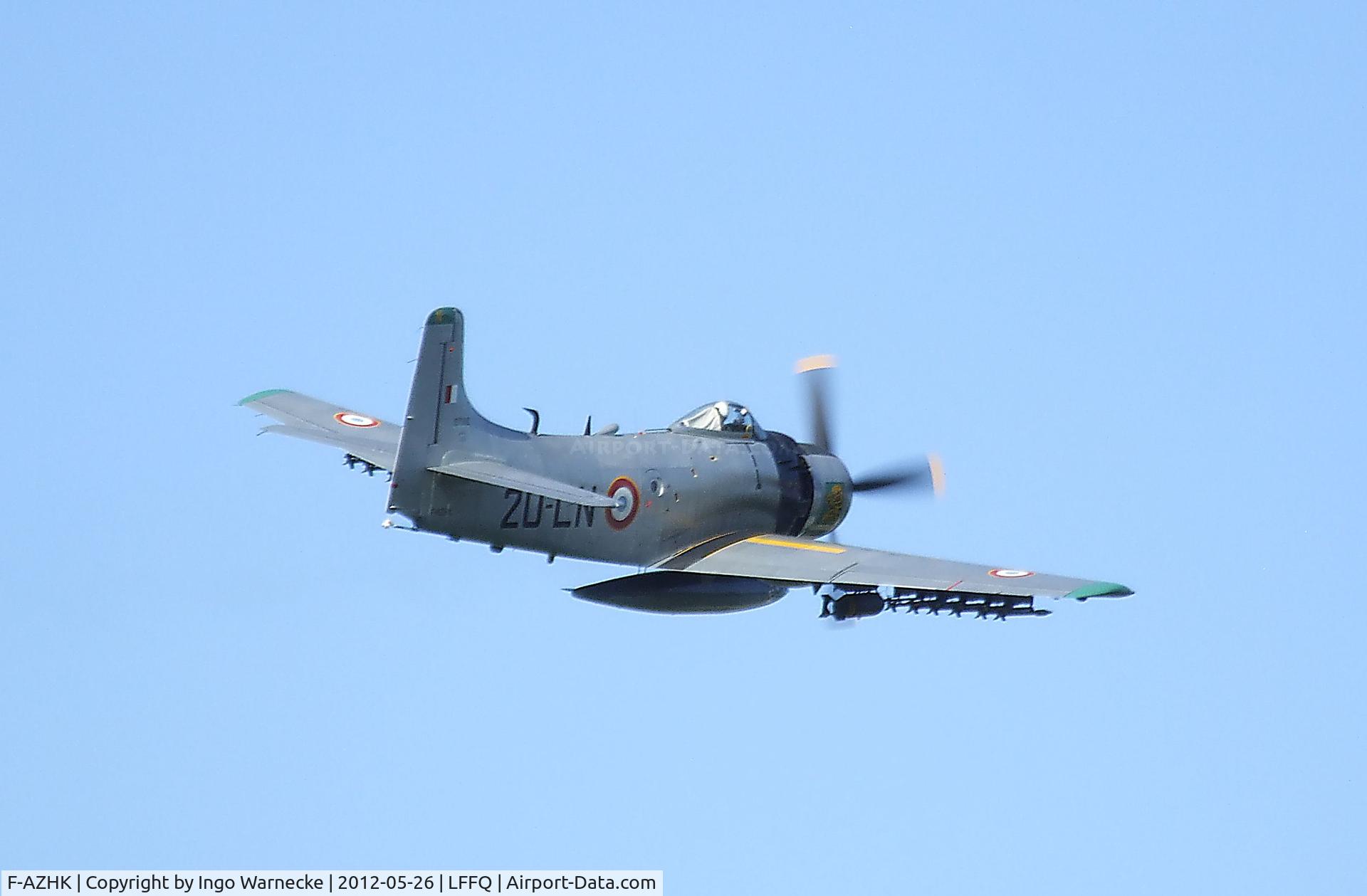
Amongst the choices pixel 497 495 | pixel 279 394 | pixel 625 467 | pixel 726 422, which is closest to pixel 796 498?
pixel 726 422

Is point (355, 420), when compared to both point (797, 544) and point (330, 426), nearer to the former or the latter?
point (330, 426)

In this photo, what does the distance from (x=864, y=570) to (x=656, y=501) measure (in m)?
3.32

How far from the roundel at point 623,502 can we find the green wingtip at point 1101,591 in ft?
21.1

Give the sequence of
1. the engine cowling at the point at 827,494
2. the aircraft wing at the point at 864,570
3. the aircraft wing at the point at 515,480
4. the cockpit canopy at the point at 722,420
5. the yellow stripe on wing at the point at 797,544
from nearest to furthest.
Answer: the aircraft wing at the point at 515,480, the aircraft wing at the point at 864,570, the yellow stripe on wing at the point at 797,544, the cockpit canopy at the point at 722,420, the engine cowling at the point at 827,494

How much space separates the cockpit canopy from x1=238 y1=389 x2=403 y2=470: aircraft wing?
4.55m

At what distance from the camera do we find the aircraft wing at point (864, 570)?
30.6 m

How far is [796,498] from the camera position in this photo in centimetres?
3519

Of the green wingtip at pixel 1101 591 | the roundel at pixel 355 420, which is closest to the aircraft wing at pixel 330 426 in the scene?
the roundel at pixel 355 420

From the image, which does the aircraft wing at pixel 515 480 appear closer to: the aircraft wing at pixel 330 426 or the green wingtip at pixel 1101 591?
the aircraft wing at pixel 330 426

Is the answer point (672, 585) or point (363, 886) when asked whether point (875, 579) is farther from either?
point (363, 886)

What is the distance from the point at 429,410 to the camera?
29.6 m

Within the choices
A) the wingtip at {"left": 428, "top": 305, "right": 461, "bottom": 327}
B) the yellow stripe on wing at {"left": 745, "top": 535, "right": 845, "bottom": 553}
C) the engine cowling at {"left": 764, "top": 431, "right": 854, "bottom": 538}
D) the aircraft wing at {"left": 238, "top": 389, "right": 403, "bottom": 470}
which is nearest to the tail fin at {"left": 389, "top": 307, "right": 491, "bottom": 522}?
the wingtip at {"left": 428, "top": 305, "right": 461, "bottom": 327}

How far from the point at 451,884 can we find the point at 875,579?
7.57 m

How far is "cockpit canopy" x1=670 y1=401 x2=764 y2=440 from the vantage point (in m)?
34.7
